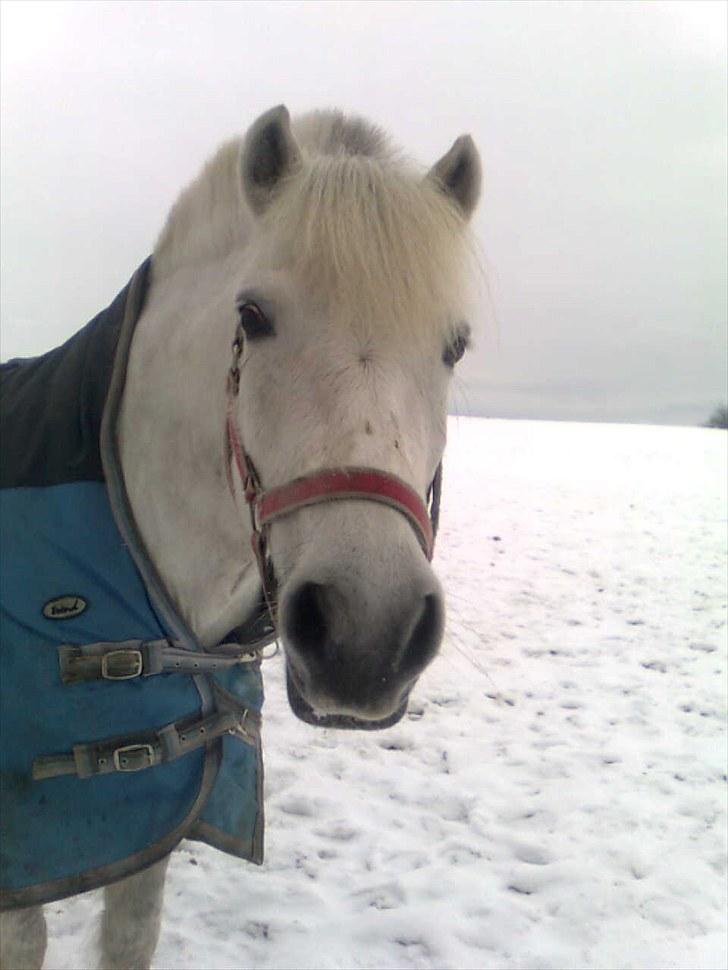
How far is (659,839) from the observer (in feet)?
11.1

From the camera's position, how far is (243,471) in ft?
5.20

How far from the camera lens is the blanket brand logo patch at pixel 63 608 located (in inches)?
74.2

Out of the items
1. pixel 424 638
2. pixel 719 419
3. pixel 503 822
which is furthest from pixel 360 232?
pixel 719 419

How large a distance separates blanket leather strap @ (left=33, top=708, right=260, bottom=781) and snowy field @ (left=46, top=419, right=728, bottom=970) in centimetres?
81

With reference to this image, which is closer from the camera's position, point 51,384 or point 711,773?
point 51,384

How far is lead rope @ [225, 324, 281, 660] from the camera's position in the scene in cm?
151

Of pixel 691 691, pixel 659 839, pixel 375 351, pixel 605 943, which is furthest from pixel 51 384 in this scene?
pixel 691 691

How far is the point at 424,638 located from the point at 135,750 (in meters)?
1.07

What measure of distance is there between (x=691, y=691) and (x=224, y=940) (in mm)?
3849

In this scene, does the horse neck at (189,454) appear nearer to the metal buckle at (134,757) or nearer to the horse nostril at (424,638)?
the metal buckle at (134,757)

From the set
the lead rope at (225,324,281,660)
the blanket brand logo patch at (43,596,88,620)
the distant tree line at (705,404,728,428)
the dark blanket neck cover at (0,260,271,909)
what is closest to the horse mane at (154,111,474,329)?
the lead rope at (225,324,281,660)

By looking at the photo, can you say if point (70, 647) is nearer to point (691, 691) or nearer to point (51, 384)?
point (51, 384)

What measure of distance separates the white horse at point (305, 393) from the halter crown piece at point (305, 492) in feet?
0.04

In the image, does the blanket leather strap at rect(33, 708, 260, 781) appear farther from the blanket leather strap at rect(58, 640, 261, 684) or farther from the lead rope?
the lead rope
